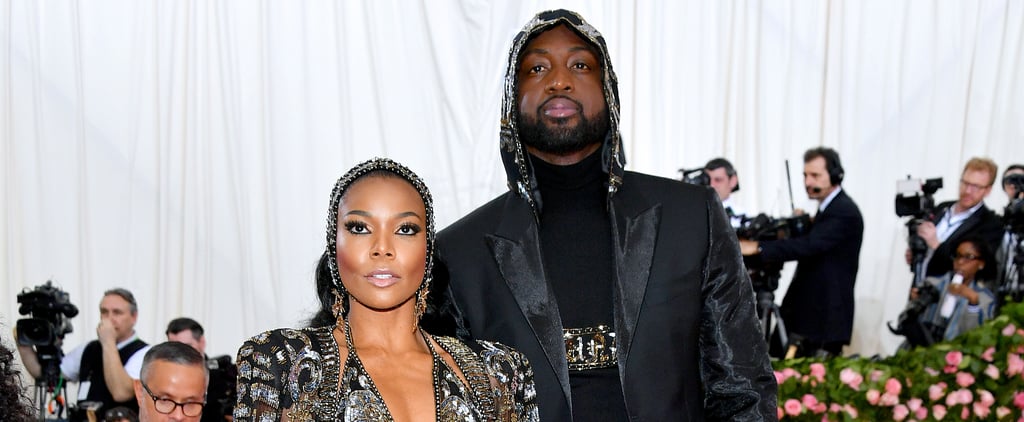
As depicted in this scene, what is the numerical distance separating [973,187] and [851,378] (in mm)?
2693

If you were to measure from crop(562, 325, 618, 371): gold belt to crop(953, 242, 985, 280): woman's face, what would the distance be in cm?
441

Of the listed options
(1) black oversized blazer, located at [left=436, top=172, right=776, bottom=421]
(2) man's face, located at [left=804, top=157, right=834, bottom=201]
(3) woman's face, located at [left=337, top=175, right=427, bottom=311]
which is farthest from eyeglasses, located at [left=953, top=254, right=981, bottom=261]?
(3) woman's face, located at [left=337, top=175, right=427, bottom=311]

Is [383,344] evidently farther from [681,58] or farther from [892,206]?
[892,206]

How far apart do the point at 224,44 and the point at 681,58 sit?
10.9 ft

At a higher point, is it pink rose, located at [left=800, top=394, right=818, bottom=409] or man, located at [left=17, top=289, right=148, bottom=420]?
pink rose, located at [left=800, top=394, right=818, bottom=409]

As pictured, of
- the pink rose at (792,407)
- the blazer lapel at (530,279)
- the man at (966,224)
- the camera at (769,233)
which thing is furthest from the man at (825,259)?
Answer: the blazer lapel at (530,279)

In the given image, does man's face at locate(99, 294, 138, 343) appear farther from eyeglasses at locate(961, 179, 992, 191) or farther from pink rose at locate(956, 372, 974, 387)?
eyeglasses at locate(961, 179, 992, 191)

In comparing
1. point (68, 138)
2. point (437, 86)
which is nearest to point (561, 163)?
point (437, 86)

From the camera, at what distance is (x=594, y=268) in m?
2.98

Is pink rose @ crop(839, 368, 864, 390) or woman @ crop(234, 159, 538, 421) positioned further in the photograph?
pink rose @ crop(839, 368, 864, 390)

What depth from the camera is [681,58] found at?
31.2 feet

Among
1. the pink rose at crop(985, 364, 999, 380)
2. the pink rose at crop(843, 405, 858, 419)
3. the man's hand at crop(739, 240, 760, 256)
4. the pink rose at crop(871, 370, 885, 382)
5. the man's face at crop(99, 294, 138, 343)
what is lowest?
the man's face at crop(99, 294, 138, 343)

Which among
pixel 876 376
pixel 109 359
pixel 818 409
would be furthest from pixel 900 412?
pixel 109 359

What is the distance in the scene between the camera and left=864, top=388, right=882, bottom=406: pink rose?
493 centimetres
